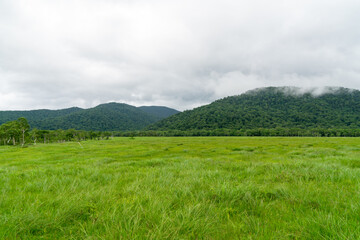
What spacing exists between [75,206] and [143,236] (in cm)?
186

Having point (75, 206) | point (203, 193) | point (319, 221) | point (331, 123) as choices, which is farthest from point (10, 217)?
point (331, 123)

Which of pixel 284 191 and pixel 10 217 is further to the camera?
pixel 284 191

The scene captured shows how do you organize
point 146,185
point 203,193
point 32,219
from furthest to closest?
1. point 146,185
2. point 203,193
3. point 32,219

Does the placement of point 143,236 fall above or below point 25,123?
below

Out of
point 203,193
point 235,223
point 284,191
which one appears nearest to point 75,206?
point 203,193

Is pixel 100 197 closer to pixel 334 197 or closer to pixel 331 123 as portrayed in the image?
pixel 334 197

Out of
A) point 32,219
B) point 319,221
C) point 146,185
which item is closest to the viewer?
point 319,221

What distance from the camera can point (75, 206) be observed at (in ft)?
10.0

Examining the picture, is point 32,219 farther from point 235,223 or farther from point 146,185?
point 235,223

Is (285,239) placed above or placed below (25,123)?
below

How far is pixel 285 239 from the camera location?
2.15 m

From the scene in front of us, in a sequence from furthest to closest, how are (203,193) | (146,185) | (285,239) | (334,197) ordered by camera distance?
(146,185) → (203,193) → (334,197) → (285,239)

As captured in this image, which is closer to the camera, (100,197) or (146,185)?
(100,197)

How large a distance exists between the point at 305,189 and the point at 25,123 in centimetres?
7871
